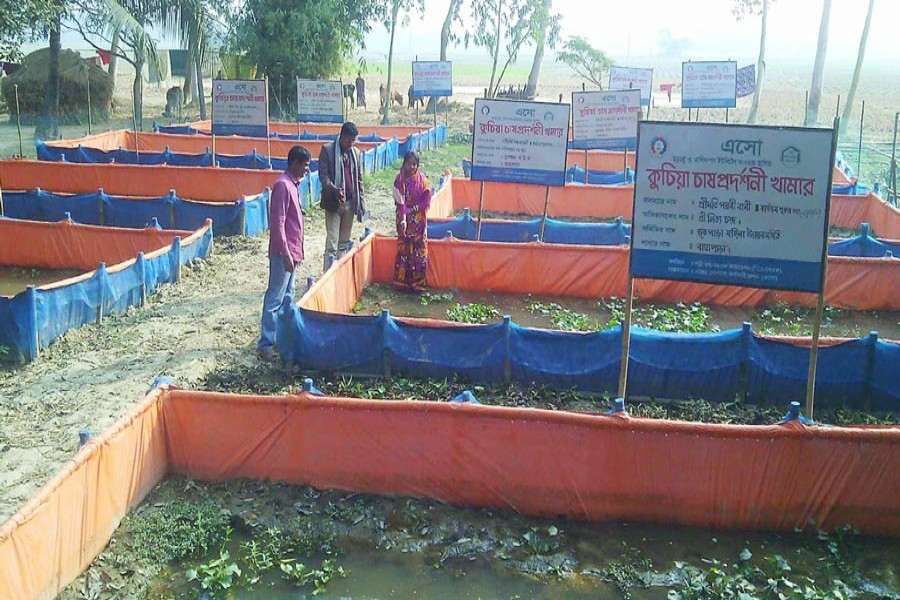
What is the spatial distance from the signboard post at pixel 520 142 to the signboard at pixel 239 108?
222 inches

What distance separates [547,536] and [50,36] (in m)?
22.1

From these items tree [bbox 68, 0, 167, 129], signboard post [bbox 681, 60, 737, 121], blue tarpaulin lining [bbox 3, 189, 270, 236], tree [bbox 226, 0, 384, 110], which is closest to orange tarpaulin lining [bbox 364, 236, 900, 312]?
blue tarpaulin lining [bbox 3, 189, 270, 236]

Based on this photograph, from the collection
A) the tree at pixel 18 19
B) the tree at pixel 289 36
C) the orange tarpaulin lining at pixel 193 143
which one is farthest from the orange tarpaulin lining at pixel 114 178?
the tree at pixel 289 36

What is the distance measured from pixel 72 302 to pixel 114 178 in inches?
316

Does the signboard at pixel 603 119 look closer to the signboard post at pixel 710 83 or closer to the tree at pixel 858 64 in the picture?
the signboard post at pixel 710 83

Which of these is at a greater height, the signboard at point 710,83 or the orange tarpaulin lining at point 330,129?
the signboard at point 710,83

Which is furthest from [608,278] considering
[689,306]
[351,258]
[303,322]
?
[303,322]

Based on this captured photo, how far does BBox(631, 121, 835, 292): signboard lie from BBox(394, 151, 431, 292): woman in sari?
406cm

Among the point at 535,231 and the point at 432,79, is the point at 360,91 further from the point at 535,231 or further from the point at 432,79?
the point at 535,231

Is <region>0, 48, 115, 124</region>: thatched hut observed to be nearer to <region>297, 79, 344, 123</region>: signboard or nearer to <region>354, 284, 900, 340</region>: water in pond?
<region>297, 79, 344, 123</region>: signboard

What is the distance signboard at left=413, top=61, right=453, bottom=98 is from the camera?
86.9 feet

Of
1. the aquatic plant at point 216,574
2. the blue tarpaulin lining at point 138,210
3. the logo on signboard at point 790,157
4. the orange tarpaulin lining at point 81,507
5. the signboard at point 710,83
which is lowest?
the aquatic plant at point 216,574

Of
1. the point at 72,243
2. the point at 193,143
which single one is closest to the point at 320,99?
the point at 193,143

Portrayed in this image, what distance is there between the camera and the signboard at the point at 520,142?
11891 millimetres
